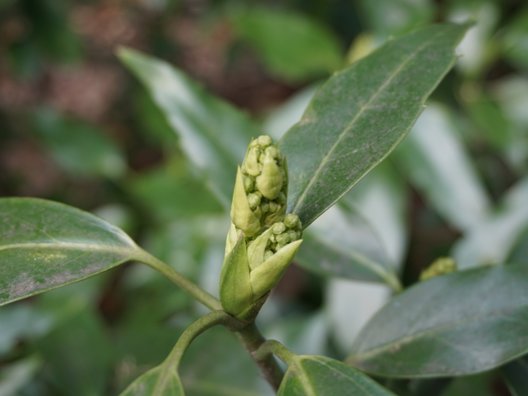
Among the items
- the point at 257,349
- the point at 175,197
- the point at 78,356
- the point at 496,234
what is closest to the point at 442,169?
the point at 496,234

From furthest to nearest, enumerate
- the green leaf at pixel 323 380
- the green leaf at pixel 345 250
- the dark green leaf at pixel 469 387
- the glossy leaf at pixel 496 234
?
the glossy leaf at pixel 496 234 → the dark green leaf at pixel 469 387 → the green leaf at pixel 345 250 → the green leaf at pixel 323 380

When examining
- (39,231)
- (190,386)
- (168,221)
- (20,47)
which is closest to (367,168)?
(39,231)

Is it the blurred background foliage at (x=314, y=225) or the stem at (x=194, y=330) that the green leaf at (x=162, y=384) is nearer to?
the stem at (x=194, y=330)

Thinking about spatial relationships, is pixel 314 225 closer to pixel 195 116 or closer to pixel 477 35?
pixel 195 116

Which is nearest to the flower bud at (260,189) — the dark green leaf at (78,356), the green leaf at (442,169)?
the dark green leaf at (78,356)

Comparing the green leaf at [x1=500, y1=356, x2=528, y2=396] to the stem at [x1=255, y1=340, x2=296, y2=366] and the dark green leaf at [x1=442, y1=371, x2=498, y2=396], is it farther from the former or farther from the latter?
the dark green leaf at [x1=442, y1=371, x2=498, y2=396]
